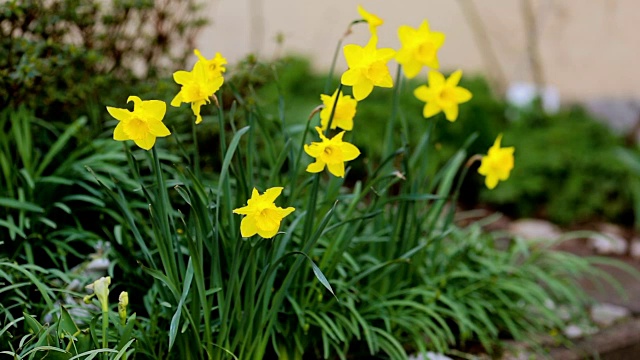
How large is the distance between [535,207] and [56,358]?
12.0 ft

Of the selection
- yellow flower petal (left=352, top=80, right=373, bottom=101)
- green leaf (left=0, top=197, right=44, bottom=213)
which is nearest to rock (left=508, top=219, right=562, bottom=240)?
yellow flower petal (left=352, top=80, right=373, bottom=101)

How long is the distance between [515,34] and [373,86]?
475cm

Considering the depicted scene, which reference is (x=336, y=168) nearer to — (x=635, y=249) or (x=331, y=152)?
(x=331, y=152)

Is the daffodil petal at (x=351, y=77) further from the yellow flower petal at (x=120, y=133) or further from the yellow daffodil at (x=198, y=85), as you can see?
the yellow flower petal at (x=120, y=133)

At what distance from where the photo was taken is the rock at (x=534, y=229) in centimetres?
483

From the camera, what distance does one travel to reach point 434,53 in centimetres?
258

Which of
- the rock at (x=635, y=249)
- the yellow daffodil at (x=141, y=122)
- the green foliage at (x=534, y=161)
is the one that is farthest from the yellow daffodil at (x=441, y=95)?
the rock at (x=635, y=249)

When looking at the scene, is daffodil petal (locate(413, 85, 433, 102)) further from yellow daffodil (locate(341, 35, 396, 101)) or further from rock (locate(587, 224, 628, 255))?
rock (locate(587, 224, 628, 255))

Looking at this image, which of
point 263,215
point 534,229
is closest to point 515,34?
point 534,229

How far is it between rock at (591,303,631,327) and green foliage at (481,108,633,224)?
4.90ft

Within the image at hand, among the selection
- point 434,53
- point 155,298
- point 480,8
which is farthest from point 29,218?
point 480,8

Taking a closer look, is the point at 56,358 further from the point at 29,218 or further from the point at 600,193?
the point at 600,193

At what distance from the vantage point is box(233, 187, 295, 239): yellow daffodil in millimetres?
2059

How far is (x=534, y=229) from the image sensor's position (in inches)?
193
